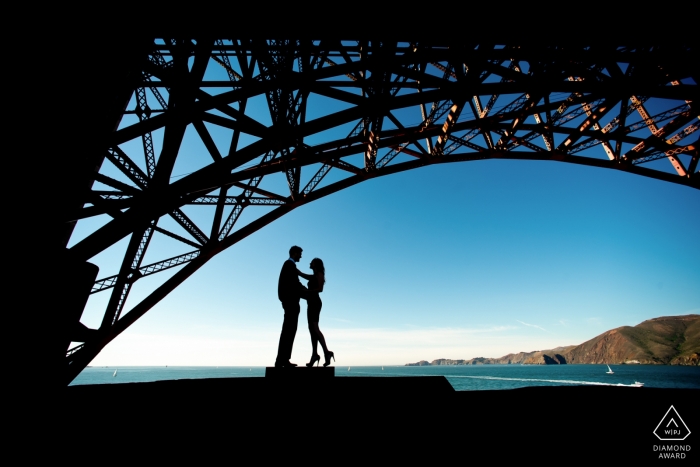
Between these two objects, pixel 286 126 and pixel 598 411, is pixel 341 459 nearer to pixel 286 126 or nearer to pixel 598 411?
pixel 598 411

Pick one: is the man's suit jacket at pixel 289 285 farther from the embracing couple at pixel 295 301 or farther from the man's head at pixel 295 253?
the man's head at pixel 295 253

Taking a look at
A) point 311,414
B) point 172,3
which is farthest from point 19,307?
point 172,3

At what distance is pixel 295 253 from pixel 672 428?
604 centimetres

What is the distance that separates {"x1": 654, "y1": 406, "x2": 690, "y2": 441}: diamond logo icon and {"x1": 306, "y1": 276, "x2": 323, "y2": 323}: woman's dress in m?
5.05

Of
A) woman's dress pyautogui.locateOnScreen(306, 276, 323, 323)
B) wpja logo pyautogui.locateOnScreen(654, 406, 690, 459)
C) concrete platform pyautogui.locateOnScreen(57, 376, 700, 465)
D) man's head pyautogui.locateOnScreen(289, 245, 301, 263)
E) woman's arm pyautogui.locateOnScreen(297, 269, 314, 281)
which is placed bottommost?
wpja logo pyautogui.locateOnScreen(654, 406, 690, 459)

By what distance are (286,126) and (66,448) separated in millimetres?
5990

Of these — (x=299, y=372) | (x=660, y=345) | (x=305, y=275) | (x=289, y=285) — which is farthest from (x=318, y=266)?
(x=660, y=345)

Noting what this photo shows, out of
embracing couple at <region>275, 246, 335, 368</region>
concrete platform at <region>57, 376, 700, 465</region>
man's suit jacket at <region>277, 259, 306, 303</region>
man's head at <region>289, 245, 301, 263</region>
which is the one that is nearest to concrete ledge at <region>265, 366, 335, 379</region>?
embracing couple at <region>275, 246, 335, 368</region>

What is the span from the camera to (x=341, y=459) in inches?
115

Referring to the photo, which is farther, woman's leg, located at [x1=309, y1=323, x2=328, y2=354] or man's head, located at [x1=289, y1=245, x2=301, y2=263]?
man's head, located at [x1=289, y1=245, x2=301, y2=263]

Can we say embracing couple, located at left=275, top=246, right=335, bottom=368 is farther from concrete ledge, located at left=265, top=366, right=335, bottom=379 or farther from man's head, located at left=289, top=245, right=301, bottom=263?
concrete ledge, located at left=265, top=366, right=335, bottom=379

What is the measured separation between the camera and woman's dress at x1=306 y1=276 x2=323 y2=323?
608cm

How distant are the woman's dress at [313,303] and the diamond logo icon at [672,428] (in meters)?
5.05

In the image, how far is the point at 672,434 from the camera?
359 centimetres
